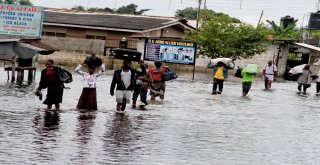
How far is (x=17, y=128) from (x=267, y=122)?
26.5 feet

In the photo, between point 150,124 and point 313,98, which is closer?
point 150,124

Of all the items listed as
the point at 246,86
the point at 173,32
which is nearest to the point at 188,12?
the point at 173,32

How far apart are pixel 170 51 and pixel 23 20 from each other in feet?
43.1

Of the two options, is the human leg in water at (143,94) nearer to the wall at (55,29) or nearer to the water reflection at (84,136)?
the water reflection at (84,136)

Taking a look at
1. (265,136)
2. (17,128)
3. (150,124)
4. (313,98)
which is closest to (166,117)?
(150,124)

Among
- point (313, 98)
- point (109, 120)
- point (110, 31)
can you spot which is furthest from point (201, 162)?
point (110, 31)

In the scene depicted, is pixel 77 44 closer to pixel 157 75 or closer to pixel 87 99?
pixel 157 75

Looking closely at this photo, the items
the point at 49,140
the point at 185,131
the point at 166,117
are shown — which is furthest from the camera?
the point at 166,117

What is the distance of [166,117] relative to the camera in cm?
2138

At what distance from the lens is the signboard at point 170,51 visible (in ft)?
146

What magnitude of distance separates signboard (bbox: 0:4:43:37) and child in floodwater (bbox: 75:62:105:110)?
491 inches

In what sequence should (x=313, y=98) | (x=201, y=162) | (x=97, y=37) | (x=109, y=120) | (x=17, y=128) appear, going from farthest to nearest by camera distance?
1. (x=97, y=37)
2. (x=313, y=98)
3. (x=109, y=120)
4. (x=17, y=128)
5. (x=201, y=162)

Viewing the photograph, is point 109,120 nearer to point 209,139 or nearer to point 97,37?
point 209,139

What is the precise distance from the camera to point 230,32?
189 ft
